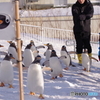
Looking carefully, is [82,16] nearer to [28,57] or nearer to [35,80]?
[28,57]

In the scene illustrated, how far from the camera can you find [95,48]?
8.90m

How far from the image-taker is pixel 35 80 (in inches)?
131

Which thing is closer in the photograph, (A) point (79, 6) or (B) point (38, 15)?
(A) point (79, 6)

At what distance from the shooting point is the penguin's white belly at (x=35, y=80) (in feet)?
10.9

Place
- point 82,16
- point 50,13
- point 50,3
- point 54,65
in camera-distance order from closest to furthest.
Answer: point 54,65
point 82,16
point 50,13
point 50,3

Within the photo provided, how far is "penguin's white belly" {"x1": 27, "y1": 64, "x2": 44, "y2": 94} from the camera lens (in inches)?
130

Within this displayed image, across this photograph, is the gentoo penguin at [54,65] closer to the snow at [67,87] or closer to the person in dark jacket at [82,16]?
the snow at [67,87]

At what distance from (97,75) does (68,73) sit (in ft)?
1.93

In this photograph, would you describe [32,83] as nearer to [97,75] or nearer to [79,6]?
[97,75]

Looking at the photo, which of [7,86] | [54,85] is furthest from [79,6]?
[7,86]

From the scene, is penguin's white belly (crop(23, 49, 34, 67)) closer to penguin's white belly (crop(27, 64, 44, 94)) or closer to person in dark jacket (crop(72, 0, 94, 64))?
person in dark jacket (crop(72, 0, 94, 64))

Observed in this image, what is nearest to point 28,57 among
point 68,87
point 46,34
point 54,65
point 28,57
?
point 28,57

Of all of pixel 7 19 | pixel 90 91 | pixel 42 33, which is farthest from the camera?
pixel 42 33

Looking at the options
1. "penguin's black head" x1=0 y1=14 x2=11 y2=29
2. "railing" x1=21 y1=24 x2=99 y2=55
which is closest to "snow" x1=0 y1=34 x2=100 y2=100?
"penguin's black head" x1=0 y1=14 x2=11 y2=29
